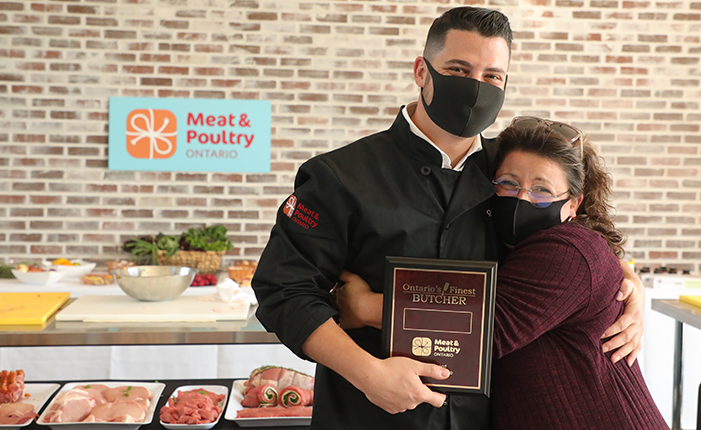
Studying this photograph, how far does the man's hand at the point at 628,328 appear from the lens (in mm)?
1379

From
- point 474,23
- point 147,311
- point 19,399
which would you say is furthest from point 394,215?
point 19,399

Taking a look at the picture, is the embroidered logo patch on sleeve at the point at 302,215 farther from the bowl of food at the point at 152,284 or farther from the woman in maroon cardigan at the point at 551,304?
the bowl of food at the point at 152,284

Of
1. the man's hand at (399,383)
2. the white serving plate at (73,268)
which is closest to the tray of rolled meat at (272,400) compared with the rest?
the man's hand at (399,383)

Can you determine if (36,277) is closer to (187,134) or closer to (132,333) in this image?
(187,134)

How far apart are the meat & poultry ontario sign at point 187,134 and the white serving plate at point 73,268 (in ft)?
2.33

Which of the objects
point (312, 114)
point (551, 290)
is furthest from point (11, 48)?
point (551, 290)

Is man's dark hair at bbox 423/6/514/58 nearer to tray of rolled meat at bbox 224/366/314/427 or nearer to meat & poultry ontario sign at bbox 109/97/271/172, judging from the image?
tray of rolled meat at bbox 224/366/314/427

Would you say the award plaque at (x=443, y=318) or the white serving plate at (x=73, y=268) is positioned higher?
the award plaque at (x=443, y=318)

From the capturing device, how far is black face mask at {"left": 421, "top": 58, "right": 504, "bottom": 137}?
52.6 inches

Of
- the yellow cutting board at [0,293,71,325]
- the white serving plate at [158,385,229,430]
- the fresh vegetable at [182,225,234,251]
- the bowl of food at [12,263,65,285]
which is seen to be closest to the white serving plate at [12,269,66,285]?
the bowl of food at [12,263,65,285]

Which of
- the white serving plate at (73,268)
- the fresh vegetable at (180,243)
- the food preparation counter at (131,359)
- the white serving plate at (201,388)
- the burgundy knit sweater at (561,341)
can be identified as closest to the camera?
the burgundy knit sweater at (561,341)

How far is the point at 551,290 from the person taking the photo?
127cm

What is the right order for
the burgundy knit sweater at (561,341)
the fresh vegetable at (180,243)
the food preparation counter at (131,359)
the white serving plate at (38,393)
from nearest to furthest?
the burgundy knit sweater at (561,341) → the white serving plate at (38,393) → the food preparation counter at (131,359) → the fresh vegetable at (180,243)

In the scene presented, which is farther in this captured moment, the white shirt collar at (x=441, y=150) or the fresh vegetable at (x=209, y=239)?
the fresh vegetable at (x=209, y=239)
